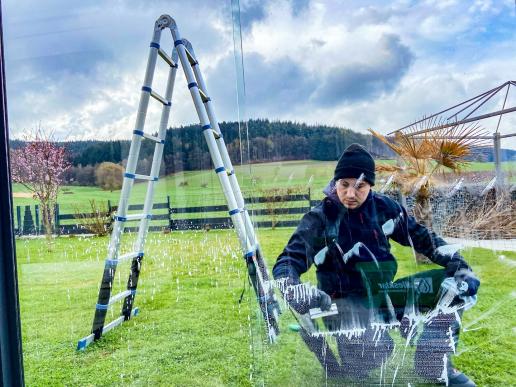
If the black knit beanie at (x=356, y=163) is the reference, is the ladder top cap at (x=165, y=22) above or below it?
above

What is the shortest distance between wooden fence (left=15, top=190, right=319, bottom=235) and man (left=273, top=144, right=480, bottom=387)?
76mm

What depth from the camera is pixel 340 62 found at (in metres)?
1.47

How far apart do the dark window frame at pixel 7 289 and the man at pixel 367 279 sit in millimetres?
978

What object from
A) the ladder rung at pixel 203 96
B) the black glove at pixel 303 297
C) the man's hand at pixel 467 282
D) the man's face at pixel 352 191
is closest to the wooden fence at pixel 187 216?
the man's face at pixel 352 191

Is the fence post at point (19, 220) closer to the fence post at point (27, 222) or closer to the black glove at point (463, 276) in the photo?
the fence post at point (27, 222)

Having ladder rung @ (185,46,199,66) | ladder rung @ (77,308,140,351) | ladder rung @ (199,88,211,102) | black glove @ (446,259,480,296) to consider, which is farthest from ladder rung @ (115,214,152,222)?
black glove @ (446,259,480,296)

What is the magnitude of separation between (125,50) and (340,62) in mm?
984

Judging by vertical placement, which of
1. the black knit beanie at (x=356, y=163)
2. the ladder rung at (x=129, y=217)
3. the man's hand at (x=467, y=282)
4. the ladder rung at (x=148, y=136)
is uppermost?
the ladder rung at (x=148, y=136)

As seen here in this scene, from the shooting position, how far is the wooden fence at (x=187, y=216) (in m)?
1.53

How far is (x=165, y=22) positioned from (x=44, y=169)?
868 mm

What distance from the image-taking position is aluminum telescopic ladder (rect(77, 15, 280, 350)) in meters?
1.59

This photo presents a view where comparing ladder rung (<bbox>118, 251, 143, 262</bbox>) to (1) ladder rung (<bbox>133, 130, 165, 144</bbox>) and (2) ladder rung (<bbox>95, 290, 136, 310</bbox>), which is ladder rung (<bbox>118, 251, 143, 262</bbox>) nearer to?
(2) ladder rung (<bbox>95, 290, 136, 310</bbox>)

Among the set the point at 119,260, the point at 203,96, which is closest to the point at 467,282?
the point at 203,96

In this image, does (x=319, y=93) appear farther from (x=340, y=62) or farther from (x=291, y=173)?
(x=291, y=173)
